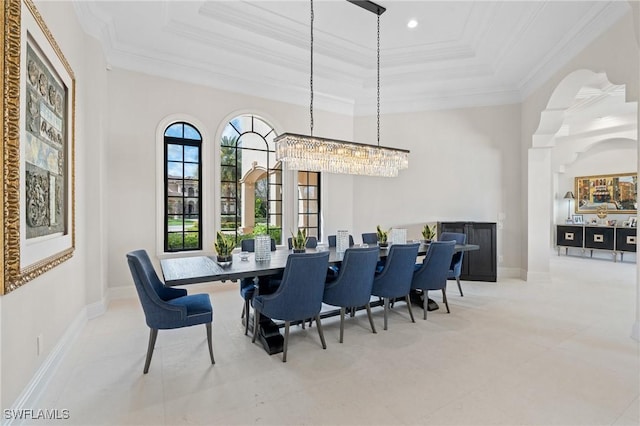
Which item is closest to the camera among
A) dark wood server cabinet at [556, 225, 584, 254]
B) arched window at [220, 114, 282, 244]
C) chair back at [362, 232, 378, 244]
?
chair back at [362, 232, 378, 244]

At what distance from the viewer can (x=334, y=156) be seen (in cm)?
403

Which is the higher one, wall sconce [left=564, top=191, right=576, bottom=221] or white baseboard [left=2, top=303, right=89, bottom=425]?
wall sconce [left=564, top=191, right=576, bottom=221]

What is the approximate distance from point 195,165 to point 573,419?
5.12m

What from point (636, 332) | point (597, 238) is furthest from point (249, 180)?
point (597, 238)

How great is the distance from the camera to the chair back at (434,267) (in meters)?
3.70

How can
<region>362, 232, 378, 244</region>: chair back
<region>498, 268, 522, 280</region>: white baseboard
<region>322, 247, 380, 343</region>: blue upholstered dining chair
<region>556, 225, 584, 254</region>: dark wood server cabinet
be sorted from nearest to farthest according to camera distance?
<region>322, 247, 380, 343</region>: blue upholstered dining chair < <region>362, 232, 378, 244</region>: chair back < <region>498, 268, 522, 280</region>: white baseboard < <region>556, 225, 584, 254</region>: dark wood server cabinet

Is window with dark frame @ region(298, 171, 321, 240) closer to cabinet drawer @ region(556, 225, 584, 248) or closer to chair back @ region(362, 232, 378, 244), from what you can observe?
chair back @ region(362, 232, 378, 244)

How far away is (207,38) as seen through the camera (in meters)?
4.30

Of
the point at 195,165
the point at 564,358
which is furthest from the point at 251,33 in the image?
the point at 564,358

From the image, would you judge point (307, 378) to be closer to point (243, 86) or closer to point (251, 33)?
point (251, 33)

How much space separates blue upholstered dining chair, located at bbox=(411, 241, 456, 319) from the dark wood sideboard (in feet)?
22.0

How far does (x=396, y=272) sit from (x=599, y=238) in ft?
24.9

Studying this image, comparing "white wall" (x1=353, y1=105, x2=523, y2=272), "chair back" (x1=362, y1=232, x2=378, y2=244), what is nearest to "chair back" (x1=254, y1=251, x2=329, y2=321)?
"chair back" (x1=362, y1=232, x2=378, y2=244)

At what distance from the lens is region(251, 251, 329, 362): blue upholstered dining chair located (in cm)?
266
